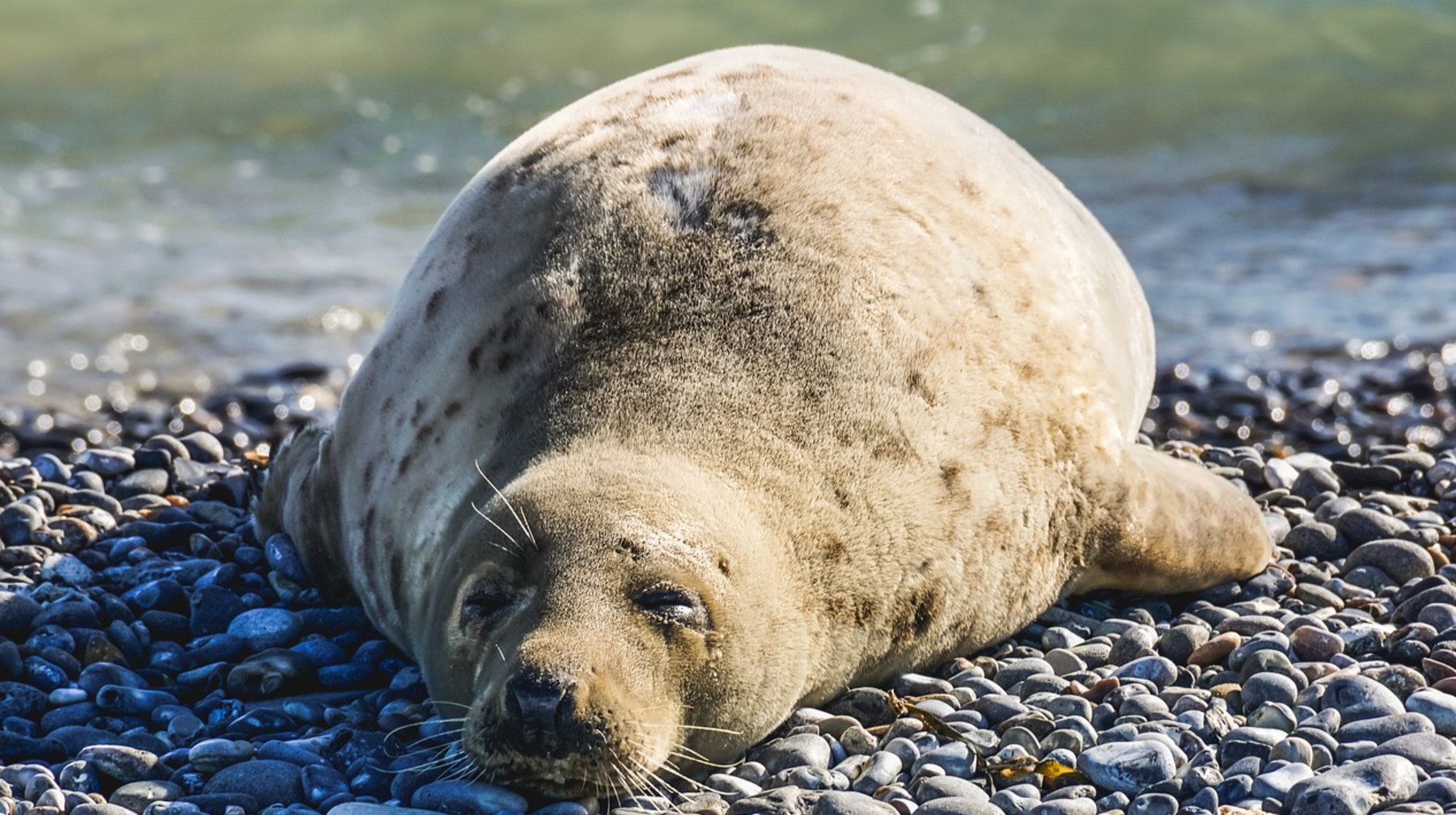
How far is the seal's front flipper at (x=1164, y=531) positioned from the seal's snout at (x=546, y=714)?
180cm

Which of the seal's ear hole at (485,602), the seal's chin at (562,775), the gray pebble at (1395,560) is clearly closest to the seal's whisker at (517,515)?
the seal's ear hole at (485,602)

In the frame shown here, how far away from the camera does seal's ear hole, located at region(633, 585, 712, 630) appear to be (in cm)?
359

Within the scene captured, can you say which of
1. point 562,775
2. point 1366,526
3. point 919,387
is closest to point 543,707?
point 562,775

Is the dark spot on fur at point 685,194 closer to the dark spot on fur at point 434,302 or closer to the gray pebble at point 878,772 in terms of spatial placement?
the dark spot on fur at point 434,302

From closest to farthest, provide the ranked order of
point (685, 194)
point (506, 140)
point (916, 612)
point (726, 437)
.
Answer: point (726, 437)
point (916, 612)
point (685, 194)
point (506, 140)

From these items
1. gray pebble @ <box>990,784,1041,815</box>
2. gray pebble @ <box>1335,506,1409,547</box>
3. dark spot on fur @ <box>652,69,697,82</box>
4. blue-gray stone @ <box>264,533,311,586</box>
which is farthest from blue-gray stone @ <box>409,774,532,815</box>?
gray pebble @ <box>1335,506,1409,547</box>

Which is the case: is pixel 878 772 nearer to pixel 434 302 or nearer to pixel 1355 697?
pixel 1355 697

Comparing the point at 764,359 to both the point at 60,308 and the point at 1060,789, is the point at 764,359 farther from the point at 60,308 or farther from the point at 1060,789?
the point at 60,308

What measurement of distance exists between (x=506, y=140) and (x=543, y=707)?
12.1 m

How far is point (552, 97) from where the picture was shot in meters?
16.5

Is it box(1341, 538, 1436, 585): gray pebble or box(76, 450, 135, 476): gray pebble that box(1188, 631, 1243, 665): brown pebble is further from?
box(76, 450, 135, 476): gray pebble

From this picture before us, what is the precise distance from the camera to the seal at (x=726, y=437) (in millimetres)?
3648

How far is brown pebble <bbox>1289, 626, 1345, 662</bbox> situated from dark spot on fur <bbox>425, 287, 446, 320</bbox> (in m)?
2.34

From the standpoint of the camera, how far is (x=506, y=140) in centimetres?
1512
